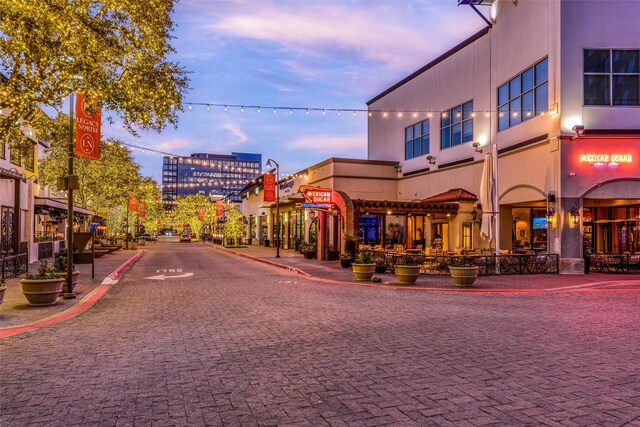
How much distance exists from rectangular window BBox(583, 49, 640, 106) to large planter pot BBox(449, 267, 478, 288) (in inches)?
413

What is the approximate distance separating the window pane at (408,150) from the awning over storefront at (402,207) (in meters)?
8.76

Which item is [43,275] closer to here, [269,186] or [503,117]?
[503,117]

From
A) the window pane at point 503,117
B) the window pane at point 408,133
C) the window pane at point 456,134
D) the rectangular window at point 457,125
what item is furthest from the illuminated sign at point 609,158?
the window pane at point 408,133

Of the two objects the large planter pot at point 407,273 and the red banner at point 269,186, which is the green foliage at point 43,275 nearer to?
the large planter pot at point 407,273

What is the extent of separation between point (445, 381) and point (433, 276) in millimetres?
14430

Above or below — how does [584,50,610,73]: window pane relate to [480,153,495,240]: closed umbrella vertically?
above

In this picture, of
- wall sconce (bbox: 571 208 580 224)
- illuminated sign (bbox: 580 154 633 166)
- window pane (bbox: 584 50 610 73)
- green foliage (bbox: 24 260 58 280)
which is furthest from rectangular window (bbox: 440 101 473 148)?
green foliage (bbox: 24 260 58 280)

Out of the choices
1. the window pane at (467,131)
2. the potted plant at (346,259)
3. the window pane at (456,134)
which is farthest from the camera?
the window pane at (456,134)

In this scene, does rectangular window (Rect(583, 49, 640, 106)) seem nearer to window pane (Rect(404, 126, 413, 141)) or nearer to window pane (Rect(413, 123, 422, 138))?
window pane (Rect(413, 123, 422, 138))

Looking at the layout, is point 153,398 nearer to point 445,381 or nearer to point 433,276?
point 445,381

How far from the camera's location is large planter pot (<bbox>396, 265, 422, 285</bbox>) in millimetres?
17438

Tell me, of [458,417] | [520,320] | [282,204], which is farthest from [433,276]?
[282,204]

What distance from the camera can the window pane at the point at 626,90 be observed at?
69.8 feet

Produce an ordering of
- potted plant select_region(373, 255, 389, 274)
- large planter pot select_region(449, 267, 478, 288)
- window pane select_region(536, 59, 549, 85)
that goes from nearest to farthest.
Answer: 1. large planter pot select_region(449, 267, 478, 288)
2. potted plant select_region(373, 255, 389, 274)
3. window pane select_region(536, 59, 549, 85)
